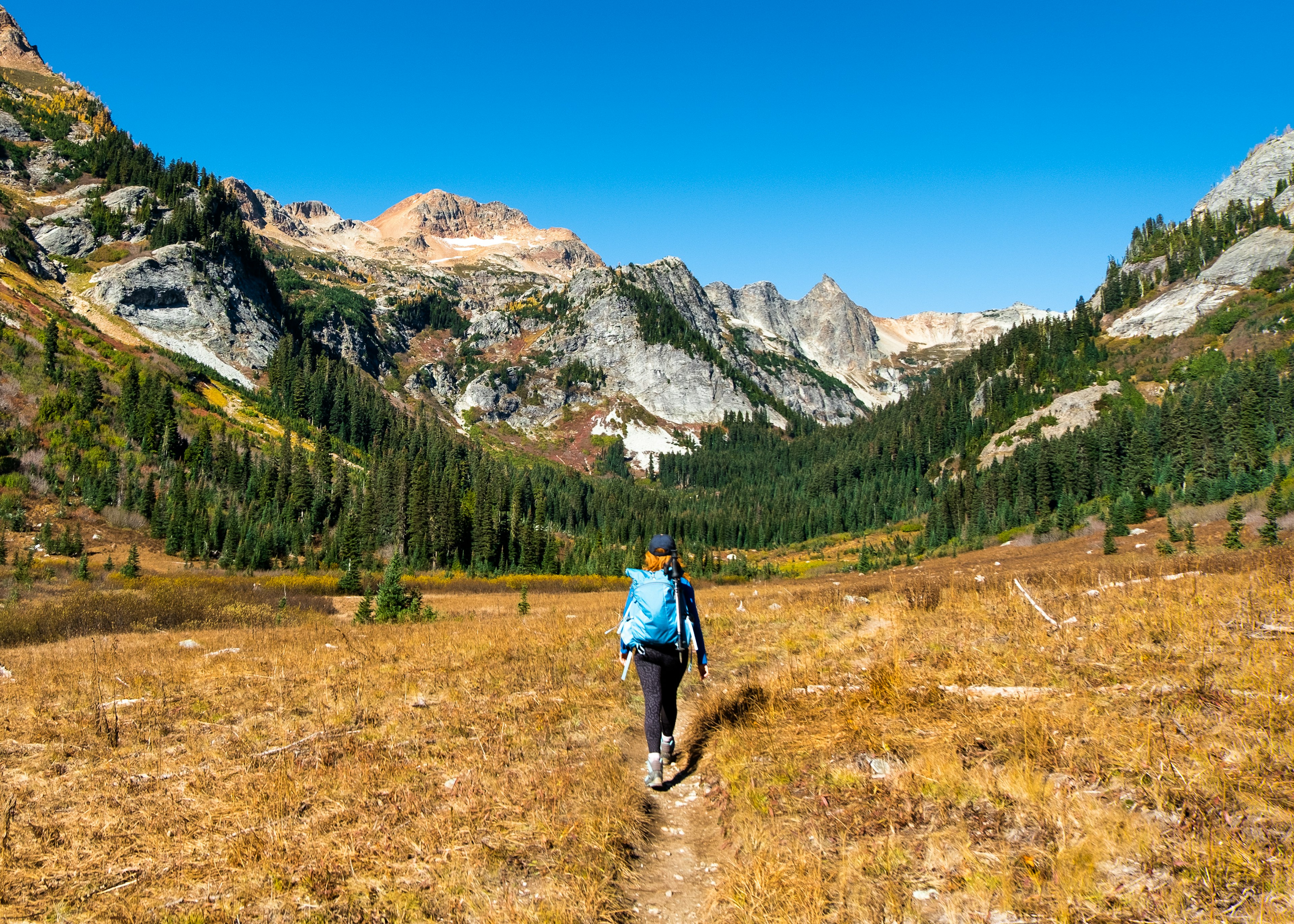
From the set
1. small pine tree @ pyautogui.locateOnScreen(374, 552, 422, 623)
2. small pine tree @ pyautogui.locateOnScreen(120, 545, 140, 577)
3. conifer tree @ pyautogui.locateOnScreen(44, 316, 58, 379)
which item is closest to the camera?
small pine tree @ pyautogui.locateOnScreen(374, 552, 422, 623)

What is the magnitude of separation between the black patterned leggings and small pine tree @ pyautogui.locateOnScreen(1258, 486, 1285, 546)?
38.8 m

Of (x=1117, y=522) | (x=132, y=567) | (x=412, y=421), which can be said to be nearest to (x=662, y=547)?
(x=132, y=567)

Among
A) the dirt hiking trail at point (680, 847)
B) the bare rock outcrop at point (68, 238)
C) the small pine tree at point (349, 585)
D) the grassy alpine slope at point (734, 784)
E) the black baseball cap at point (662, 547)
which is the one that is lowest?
the small pine tree at point (349, 585)

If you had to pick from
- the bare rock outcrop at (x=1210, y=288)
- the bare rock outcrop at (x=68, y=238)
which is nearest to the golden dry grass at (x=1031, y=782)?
the bare rock outcrop at (x=68, y=238)

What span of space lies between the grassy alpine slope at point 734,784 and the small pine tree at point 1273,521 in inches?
1162

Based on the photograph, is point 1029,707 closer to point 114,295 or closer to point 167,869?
point 167,869

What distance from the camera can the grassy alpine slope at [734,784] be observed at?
4.91 m

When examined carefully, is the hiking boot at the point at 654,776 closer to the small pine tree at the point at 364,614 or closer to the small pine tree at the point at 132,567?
the small pine tree at the point at 364,614

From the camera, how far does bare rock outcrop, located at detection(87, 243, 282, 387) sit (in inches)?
5064

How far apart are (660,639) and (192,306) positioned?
169286 mm

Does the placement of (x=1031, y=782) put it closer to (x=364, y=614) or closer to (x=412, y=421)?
(x=364, y=614)

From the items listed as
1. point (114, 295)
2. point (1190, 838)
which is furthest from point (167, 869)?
point (114, 295)

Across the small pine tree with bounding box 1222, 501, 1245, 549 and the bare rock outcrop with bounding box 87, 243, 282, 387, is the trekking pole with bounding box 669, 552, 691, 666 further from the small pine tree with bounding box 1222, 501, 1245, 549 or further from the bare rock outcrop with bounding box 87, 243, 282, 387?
the bare rock outcrop with bounding box 87, 243, 282, 387

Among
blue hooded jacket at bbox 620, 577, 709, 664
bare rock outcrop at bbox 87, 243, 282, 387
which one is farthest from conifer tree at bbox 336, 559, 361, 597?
bare rock outcrop at bbox 87, 243, 282, 387
